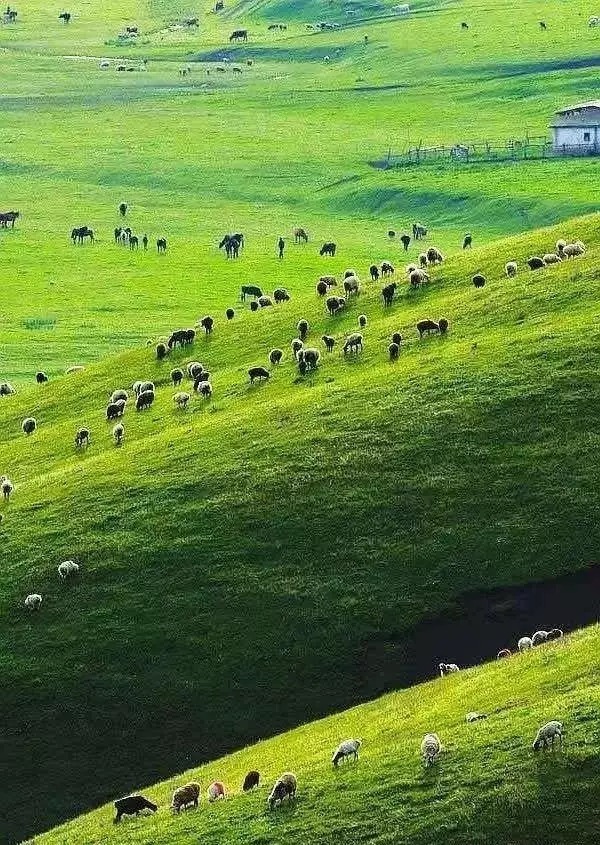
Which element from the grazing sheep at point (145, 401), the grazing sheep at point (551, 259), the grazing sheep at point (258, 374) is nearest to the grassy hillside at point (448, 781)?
the grazing sheep at point (258, 374)

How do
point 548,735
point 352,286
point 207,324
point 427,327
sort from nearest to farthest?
point 548,735 → point 427,327 → point 352,286 → point 207,324

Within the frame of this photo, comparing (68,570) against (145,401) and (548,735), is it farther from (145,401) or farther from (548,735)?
(548,735)

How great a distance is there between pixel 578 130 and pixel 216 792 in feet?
379

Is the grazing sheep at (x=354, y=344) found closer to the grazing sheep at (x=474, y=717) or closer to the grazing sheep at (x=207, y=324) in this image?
the grazing sheep at (x=207, y=324)

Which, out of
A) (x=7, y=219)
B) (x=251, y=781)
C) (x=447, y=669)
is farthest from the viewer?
(x=7, y=219)

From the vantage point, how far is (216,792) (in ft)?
123

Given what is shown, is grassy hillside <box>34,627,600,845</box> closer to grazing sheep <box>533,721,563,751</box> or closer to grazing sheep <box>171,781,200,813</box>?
grazing sheep <box>533,721,563,751</box>

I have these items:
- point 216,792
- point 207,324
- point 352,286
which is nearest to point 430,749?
point 216,792

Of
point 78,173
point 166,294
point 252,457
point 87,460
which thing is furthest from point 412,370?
point 78,173

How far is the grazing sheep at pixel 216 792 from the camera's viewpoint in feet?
123

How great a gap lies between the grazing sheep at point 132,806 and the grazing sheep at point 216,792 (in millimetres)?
1683

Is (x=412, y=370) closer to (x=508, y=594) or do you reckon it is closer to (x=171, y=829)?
(x=508, y=594)

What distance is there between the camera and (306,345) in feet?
216

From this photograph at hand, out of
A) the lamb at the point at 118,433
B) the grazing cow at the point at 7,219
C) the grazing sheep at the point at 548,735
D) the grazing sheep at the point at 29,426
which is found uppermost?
the grazing cow at the point at 7,219
